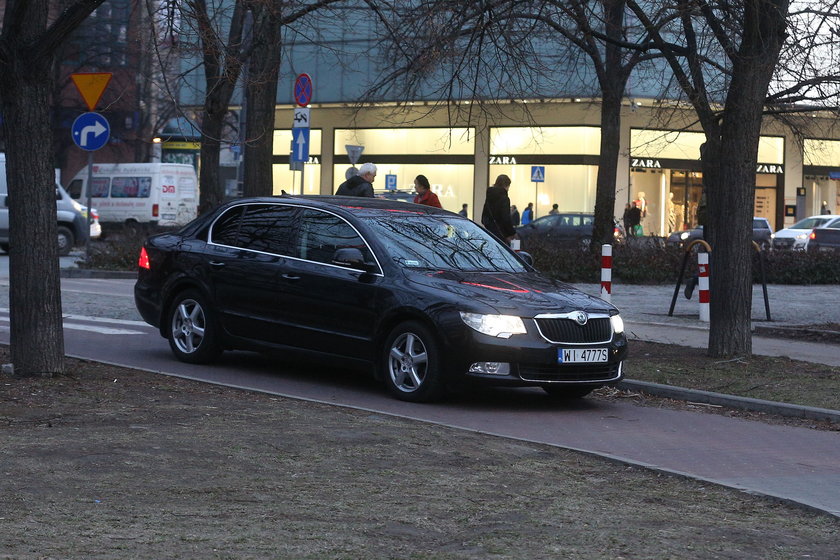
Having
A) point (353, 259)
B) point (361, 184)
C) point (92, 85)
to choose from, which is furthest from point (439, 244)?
point (92, 85)

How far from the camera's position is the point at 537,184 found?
53250mm

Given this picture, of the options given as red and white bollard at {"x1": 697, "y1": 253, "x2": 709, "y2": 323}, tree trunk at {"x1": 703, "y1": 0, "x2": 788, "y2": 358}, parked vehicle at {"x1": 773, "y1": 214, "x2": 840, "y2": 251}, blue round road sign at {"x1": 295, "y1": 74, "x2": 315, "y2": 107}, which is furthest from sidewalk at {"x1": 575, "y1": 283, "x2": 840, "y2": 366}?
parked vehicle at {"x1": 773, "y1": 214, "x2": 840, "y2": 251}

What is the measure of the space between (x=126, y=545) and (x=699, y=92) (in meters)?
10.7

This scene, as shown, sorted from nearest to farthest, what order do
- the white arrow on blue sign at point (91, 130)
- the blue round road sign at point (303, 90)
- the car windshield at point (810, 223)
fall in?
1. the blue round road sign at point (303, 90)
2. the white arrow on blue sign at point (91, 130)
3. the car windshield at point (810, 223)

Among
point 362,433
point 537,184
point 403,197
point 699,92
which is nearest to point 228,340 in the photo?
point 362,433

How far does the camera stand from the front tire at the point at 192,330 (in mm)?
12398

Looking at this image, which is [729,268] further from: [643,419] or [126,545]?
[126,545]

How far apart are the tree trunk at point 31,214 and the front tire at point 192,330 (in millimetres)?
1943

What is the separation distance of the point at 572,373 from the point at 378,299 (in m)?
1.57

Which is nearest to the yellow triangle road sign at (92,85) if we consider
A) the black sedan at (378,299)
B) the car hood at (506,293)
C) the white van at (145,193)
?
the black sedan at (378,299)

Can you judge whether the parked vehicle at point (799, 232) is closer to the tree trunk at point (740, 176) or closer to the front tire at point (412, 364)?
the tree trunk at point (740, 176)

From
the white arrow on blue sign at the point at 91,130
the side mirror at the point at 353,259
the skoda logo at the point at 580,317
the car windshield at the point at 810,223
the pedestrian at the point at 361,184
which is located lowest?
the skoda logo at the point at 580,317

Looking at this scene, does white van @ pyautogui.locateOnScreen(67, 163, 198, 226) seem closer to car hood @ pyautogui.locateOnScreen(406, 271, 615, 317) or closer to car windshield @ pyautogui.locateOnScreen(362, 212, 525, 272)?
car windshield @ pyautogui.locateOnScreen(362, 212, 525, 272)

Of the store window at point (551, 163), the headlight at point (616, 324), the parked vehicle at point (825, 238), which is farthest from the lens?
the store window at point (551, 163)
